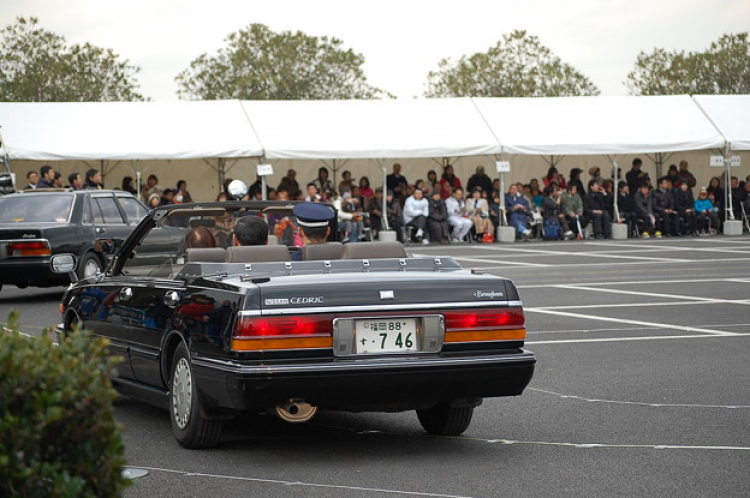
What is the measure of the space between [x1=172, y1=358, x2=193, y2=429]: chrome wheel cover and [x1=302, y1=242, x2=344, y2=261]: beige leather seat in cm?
114

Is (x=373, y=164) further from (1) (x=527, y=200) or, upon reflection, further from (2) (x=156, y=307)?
(2) (x=156, y=307)

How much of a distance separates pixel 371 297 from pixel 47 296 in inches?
544

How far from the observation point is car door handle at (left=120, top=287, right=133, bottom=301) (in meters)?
8.36

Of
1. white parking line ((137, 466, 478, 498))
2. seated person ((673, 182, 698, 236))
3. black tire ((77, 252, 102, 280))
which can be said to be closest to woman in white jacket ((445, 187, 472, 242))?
seated person ((673, 182, 698, 236))

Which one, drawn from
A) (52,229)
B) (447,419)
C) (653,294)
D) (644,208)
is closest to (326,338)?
(447,419)

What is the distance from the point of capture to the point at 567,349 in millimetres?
12273

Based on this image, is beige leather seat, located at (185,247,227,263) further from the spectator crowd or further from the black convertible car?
the spectator crowd

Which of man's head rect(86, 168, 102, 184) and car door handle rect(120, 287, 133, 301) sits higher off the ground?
man's head rect(86, 168, 102, 184)

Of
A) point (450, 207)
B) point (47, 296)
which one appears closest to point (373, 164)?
point (450, 207)

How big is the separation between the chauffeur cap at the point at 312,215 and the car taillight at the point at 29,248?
35.2ft

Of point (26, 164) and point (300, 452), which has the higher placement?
point (26, 164)

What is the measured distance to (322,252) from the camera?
814cm

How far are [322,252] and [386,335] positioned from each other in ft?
4.37

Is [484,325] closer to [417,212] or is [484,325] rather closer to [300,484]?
[300,484]
